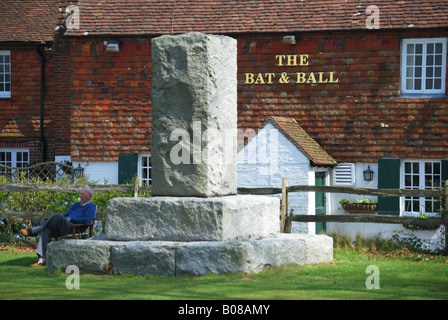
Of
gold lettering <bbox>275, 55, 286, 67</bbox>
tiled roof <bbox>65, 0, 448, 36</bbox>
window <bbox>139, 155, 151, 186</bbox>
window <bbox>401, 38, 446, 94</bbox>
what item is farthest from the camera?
window <bbox>139, 155, 151, 186</bbox>

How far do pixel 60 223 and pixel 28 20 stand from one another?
1322 centimetres

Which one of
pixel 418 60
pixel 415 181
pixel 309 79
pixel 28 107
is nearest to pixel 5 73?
pixel 28 107

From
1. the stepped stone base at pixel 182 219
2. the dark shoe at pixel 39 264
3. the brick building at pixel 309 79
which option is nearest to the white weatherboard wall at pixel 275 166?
the brick building at pixel 309 79

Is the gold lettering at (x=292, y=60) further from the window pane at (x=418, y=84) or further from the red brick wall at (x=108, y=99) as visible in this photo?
the red brick wall at (x=108, y=99)

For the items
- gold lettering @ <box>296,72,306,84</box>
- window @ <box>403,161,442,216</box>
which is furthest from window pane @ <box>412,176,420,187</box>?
gold lettering @ <box>296,72,306,84</box>

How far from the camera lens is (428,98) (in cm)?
1803

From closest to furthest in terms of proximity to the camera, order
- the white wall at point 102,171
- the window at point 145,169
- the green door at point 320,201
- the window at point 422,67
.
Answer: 1. the green door at point 320,201
2. the window at point 422,67
3. the window at point 145,169
4. the white wall at point 102,171

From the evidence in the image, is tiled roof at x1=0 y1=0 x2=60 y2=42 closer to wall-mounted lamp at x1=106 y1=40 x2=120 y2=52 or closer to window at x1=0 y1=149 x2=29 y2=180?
wall-mounted lamp at x1=106 y1=40 x2=120 y2=52

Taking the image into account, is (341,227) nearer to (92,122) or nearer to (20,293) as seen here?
(92,122)

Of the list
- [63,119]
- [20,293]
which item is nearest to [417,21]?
[63,119]

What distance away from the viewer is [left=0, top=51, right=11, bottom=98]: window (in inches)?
885

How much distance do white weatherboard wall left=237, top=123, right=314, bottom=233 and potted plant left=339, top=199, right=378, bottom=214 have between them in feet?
3.47

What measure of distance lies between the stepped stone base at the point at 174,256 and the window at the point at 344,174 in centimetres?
844

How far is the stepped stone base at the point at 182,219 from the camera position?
947cm
